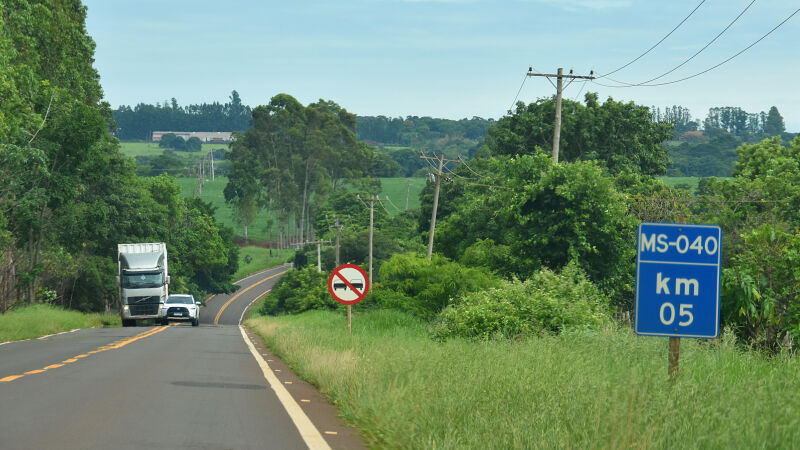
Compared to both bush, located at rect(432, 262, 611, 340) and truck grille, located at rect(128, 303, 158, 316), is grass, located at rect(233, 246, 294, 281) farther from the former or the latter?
bush, located at rect(432, 262, 611, 340)

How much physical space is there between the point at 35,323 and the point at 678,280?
1237 inches

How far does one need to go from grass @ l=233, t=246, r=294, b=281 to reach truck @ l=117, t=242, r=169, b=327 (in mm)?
70358

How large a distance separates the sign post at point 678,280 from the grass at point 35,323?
25.1m

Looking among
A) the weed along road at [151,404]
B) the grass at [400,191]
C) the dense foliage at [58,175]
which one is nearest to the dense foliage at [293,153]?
the grass at [400,191]

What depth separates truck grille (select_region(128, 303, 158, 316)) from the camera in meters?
47.7

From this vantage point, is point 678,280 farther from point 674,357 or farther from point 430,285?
point 430,285

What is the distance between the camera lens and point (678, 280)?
761cm

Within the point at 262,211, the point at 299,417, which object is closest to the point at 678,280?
the point at 299,417

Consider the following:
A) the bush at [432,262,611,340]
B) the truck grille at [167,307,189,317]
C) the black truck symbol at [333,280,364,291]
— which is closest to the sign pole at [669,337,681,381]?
the bush at [432,262,611,340]

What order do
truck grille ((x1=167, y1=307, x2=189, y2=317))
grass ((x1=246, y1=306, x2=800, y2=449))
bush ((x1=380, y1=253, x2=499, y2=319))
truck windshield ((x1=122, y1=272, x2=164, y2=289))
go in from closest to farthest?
grass ((x1=246, y1=306, x2=800, y2=449)), bush ((x1=380, y1=253, x2=499, y2=319)), truck windshield ((x1=122, y1=272, x2=164, y2=289)), truck grille ((x1=167, y1=307, x2=189, y2=317))

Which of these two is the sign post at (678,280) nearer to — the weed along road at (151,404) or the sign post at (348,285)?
the weed along road at (151,404)

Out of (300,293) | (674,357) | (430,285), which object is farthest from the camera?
(300,293)

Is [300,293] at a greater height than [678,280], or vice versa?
[678,280]

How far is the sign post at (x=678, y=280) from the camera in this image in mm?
7543
